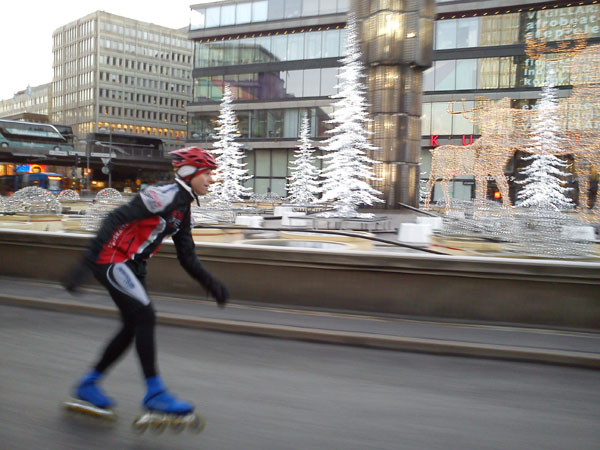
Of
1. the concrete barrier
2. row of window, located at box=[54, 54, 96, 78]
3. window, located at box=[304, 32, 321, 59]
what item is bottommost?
the concrete barrier

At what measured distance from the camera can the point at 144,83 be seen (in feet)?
465

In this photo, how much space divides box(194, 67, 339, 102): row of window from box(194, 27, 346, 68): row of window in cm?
144

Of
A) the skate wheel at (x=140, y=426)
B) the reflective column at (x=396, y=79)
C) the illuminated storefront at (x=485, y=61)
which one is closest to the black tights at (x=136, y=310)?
the skate wheel at (x=140, y=426)

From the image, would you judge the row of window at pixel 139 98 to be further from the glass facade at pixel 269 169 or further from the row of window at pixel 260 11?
the glass facade at pixel 269 169

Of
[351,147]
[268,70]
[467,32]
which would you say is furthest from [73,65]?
[351,147]

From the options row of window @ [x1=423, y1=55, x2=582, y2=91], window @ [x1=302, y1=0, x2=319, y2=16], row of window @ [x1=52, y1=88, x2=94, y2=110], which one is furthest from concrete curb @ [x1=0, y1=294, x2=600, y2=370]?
row of window @ [x1=52, y1=88, x2=94, y2=110]

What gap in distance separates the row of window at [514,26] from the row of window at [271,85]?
36.3ft

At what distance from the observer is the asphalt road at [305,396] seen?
3.66 m

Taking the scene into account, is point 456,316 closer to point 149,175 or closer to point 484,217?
point 484,217

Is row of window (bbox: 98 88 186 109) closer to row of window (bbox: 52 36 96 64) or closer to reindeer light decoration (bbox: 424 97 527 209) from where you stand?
row of window (bbox: 52 36 96 64)

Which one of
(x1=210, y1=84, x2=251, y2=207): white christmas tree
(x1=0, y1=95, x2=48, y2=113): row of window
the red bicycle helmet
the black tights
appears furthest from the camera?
(x1=0, y1=95, x2=48, y2=113): row of window

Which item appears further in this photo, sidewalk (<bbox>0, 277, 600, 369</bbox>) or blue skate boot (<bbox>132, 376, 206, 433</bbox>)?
sidewalk (<bbox>0, 277, 600, 369</bbox>)

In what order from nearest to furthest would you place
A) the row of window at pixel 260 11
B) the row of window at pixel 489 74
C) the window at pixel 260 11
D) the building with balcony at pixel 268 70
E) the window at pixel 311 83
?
the row of window at pixel 489 74
the row of window at pixel 260 11
the building with balcony at pixel 268 70
the window at pixel 311 83
the window at pixel 260 11

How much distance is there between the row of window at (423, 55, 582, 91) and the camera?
48.2 metres
